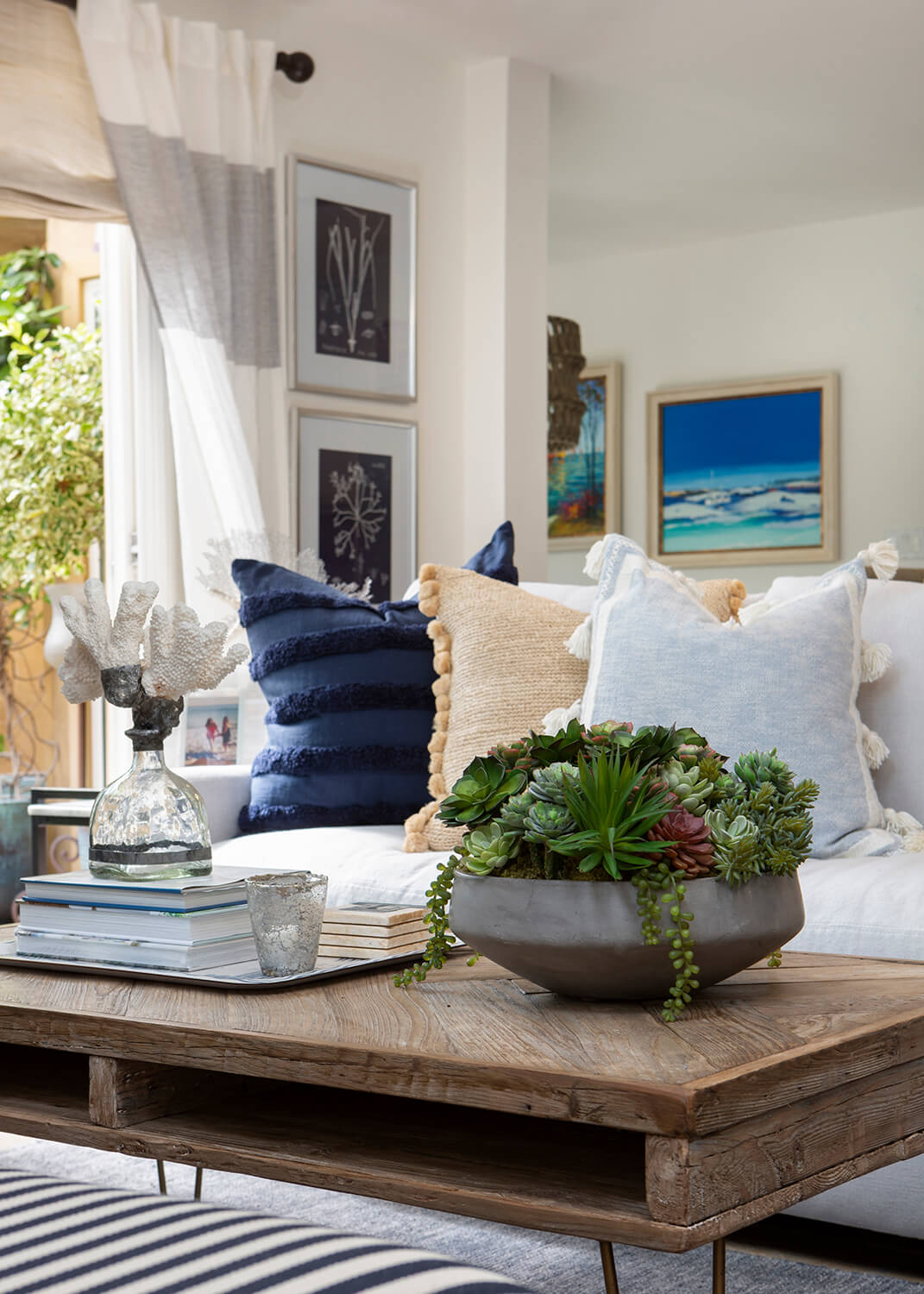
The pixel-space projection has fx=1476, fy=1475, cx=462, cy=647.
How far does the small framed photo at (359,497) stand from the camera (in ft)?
13.4

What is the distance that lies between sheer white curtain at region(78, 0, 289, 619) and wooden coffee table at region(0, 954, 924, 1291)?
2.31m

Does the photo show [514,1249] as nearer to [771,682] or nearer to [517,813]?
[771,682]

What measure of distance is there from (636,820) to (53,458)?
3.60 metres

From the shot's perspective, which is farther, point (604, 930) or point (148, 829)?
point (148, 829)

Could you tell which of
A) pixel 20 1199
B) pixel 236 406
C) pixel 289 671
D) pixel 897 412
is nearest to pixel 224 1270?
pixel 20 1199

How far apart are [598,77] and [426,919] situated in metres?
3.98

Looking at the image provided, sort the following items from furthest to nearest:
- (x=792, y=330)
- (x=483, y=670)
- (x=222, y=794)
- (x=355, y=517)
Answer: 1. (x=792, y=330)
2. (x=355, y=517)
3. (x=222, y=794)
4. (x=483, y=670)

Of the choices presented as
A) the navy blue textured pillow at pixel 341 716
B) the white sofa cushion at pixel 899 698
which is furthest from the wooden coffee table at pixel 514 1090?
the navy blue textured pillow at pixel 341 716

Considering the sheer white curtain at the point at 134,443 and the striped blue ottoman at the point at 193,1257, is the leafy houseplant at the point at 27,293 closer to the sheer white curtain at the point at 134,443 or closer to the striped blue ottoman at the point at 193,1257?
the sheer white curtain at the point at 134,443

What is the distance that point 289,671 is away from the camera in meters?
2.57

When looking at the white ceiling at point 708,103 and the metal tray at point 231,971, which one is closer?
the metal tray at point 231,971

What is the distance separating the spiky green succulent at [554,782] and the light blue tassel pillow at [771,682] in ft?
3.02

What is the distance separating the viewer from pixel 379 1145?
1.17 meters

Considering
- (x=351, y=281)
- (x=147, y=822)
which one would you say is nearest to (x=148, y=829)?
(x=147, y=822)
